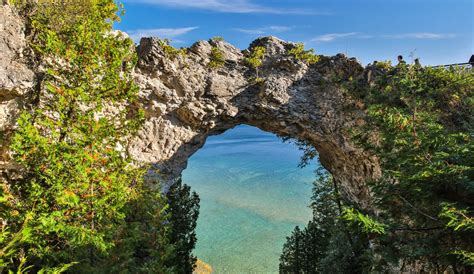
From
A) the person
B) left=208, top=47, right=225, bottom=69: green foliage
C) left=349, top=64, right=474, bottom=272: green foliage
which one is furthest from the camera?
left=208, top=47, right=225, bottom=69: green foliage

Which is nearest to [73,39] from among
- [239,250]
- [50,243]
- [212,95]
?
[50,243]

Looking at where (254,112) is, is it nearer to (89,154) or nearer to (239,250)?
(89,154)

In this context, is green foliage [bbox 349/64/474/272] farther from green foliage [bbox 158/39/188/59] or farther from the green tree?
green foliage [bbox 158/39/188/59]

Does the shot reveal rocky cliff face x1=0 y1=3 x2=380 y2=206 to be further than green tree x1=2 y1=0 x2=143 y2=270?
Yes

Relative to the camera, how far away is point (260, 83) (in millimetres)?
17266

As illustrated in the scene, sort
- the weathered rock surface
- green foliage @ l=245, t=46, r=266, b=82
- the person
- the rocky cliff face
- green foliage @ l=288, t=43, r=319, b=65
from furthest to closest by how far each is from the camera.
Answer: green foliage @ l=288, t=43, r=319, b=65 → green foliage @ l=245, t=46, r=266, b=82 → the rocky cliff face → the person → the weathered rock surface

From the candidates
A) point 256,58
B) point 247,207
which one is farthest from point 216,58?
point 247,207

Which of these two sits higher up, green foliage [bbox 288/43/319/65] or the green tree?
green foliage [bbox 288/43/319/65]

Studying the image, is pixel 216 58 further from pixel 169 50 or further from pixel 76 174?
pixel 76 174

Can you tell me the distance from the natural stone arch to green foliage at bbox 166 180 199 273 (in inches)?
77.1

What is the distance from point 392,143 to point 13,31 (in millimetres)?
14358

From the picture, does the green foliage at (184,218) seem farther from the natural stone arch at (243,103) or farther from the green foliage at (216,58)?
the green foliage at (216,58)

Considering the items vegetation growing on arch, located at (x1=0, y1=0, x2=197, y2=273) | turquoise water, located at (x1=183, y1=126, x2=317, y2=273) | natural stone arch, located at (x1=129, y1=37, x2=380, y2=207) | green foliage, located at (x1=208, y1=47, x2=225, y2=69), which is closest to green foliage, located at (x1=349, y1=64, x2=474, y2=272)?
vegetation growing on arch, located at (x1=0, y1=0, x2=197, y2=273)

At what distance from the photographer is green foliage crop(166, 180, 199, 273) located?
16.1m
